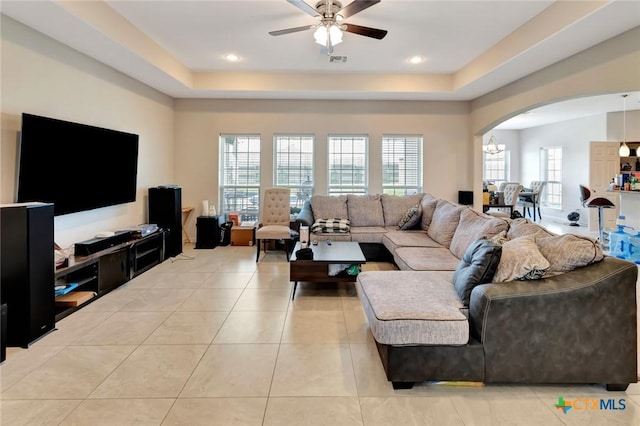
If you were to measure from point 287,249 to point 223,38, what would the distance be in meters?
3.19

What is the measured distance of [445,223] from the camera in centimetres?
422

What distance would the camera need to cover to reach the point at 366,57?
4.77m

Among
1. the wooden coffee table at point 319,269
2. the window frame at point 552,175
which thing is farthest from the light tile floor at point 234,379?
the window frame at point 552,175

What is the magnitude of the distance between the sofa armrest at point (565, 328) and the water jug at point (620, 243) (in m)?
4.18

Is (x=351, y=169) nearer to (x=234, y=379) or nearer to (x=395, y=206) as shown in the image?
(x=395, y=206)

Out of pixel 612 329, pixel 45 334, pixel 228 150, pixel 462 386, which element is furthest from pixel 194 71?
pixel 612 329

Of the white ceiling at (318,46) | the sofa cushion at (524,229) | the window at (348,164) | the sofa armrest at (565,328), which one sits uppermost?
the white ceiling at (318,46)

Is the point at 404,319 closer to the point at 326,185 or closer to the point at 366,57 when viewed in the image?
the point at 366,57

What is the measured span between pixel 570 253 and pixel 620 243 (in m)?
4.47

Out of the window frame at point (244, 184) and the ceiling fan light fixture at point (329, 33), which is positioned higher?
the ceiling fan light fixture at point (329, 33)

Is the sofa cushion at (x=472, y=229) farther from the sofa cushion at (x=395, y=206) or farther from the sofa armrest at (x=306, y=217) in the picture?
the sofa armrest at (x=306, y=217)

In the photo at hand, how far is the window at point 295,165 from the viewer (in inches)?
255

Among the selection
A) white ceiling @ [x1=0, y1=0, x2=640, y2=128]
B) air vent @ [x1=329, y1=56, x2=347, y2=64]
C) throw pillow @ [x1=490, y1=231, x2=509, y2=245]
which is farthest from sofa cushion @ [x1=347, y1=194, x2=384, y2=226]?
throw pillow @ [x1=490, y1=231, x2=509, y2=245]

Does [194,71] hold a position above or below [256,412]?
above
